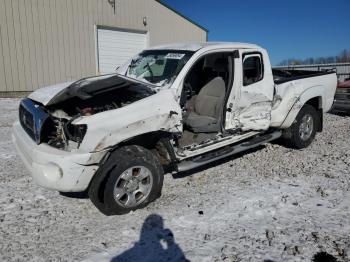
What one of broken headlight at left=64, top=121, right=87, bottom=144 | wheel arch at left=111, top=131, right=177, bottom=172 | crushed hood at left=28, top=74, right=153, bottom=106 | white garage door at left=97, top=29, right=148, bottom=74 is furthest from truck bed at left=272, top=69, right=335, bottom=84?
white garage door at left=97, top=29, right=148, bottom=74

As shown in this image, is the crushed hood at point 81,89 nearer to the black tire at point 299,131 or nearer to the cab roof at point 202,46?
the cab roof at point 202,46

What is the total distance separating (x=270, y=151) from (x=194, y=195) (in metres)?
2.53

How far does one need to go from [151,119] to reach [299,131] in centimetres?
354

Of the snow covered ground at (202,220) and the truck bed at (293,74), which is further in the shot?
the truck bed at (293,74)

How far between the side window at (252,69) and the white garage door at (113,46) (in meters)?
9.71

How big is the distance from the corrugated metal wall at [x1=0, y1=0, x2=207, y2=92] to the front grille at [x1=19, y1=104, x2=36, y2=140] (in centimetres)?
857

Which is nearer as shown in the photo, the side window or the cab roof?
the cab roof

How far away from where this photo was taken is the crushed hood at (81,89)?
4004 millimetres

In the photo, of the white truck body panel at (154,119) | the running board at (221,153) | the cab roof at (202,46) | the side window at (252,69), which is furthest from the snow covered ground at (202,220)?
the cab roof at (202,46)

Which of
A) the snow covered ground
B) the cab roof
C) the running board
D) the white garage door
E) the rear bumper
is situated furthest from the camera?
the white garage door

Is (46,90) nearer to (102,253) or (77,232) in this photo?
(77,232)

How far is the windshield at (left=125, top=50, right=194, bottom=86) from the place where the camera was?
4493 mm

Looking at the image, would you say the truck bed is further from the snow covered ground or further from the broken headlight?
the broken headlight

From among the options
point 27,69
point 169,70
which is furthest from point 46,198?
point 27,69
